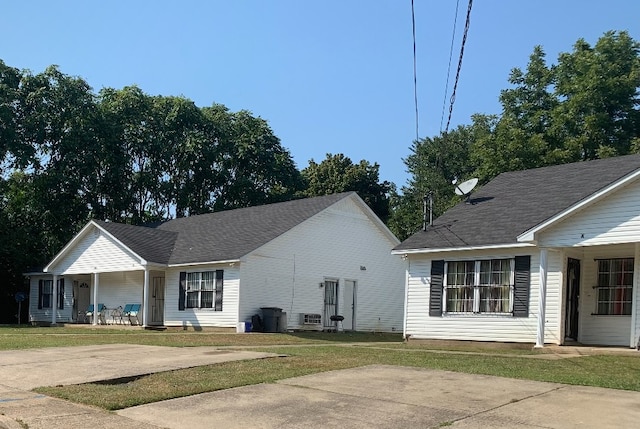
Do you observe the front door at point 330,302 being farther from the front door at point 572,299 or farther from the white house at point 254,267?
the front door at point 572,299

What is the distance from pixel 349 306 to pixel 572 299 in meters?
12.5

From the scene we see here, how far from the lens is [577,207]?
1595cm

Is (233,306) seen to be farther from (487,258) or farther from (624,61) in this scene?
(624,61)

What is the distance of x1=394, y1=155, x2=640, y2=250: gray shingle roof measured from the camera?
60.5 ft

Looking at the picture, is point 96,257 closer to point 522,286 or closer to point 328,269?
point 328,269

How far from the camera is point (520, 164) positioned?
33.5 meters

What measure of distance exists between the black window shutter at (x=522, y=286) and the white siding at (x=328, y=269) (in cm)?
1073

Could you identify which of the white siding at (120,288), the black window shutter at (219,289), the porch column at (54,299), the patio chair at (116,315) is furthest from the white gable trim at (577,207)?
the porch column at (54,299)

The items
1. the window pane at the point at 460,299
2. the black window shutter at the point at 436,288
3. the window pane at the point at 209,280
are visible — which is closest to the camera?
the window pane at the point at 460,299

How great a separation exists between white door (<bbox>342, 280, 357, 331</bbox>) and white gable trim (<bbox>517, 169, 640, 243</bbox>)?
12725 millimetres

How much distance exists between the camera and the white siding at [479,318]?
673 inches

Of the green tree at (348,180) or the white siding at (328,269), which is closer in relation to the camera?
the white siding at (328,269)

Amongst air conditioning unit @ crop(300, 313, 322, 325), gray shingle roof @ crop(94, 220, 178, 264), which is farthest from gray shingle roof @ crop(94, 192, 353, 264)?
air conditioning unit @ crop(300, 313, 322, 325)

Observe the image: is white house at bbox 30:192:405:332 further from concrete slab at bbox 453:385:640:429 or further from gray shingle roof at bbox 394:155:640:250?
concrete slab at bbox 453:385:640:429
